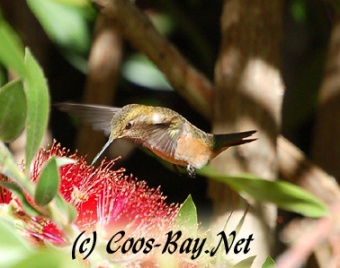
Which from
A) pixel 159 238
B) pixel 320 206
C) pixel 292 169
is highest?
pixel 320 206

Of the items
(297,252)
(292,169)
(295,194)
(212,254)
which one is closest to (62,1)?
(292,169)

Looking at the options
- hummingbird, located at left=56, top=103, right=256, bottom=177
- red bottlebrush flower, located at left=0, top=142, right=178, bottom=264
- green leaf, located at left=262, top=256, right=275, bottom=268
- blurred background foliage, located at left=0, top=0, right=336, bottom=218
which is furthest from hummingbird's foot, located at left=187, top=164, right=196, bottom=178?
blurred background foliage, located at left=0, top=0, right=336, bottom=218

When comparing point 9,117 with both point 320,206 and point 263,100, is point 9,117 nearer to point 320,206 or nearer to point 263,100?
point 320,206

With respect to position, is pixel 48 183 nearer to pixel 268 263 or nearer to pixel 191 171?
pixel 268 263

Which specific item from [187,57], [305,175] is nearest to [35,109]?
[305,175]

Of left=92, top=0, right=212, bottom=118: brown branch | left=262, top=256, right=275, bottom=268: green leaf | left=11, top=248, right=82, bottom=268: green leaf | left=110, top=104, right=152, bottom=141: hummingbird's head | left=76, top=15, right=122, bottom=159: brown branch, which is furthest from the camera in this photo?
left=76, top=15, right=122, bottom=159: brown branch

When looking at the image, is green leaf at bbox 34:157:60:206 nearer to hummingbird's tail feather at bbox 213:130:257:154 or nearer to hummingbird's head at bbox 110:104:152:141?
hummingbird's head at bbox 110:104:152:141
